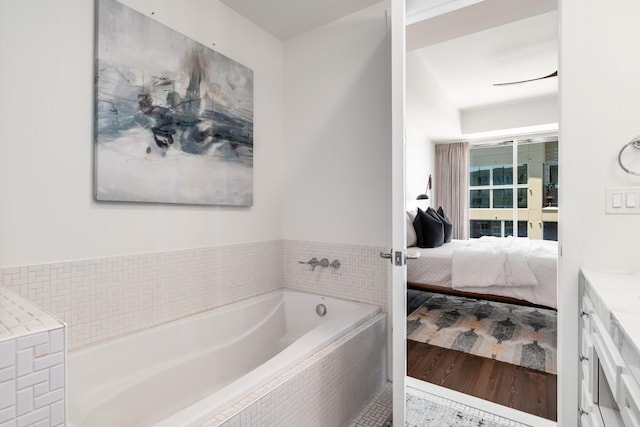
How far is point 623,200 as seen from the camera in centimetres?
126

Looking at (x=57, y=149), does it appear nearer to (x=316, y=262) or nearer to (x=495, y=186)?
(x=316, y=262)

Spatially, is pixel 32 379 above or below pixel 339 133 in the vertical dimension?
below

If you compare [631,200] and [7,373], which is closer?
[7,373]

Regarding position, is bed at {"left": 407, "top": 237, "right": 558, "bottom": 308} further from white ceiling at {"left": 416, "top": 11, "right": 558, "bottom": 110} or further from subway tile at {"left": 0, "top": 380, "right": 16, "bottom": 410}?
subway tile at {"left": 0, "top": 380, "right": 16, "bottom": 410}

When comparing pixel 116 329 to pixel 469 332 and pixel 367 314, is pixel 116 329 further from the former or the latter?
pixel 469 332

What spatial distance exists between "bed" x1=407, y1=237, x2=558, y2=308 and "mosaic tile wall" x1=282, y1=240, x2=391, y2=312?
36.7 inches

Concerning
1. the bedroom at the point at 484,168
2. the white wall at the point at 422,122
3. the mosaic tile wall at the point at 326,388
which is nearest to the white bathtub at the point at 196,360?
the mosaic tile wall at the point at 326,388

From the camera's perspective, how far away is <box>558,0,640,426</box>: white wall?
126cm

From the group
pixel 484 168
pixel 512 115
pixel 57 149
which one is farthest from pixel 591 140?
→ pixel 484 168

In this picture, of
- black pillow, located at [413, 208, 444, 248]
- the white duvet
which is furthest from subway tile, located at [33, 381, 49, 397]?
black pillow, located at [413, 208, 444, 248]

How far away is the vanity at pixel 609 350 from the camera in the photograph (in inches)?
24.7

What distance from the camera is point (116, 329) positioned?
4.93 ft

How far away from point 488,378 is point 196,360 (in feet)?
5.93

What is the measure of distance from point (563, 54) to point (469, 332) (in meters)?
2.19
